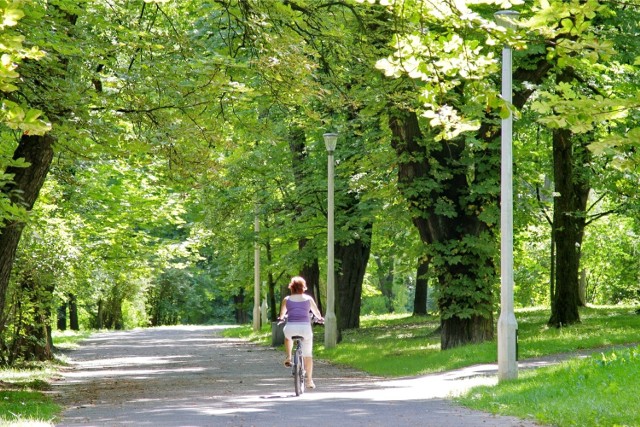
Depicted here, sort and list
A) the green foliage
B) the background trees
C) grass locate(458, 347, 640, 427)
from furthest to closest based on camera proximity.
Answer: the green foliage, grass locate(458, 347, 640, 427), the background trees

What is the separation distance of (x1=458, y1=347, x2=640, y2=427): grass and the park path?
389 mm

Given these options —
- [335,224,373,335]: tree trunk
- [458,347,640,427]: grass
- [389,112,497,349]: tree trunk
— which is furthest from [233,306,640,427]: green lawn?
[389,112,497,349]: tree trunk

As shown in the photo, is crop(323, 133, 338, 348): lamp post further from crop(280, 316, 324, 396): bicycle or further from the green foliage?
crop(280, 316, 324, 396): bicycle

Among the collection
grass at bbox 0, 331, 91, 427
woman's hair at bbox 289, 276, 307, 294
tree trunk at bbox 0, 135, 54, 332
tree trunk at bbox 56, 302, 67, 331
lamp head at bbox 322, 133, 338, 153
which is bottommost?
tree trunk at bbox 56, 302, 67, 331

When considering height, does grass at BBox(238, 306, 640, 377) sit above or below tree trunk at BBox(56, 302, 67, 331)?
above

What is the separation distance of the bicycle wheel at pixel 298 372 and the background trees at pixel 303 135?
355cm

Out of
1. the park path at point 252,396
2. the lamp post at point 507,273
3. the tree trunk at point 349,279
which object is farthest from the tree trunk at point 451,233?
the tree trunk at point 349,279

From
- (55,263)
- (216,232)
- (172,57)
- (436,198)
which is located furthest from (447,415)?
(216,232)

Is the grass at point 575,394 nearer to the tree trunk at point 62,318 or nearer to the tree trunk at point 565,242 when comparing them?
the tree trunk at point 565,242

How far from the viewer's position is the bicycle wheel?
48.9ft

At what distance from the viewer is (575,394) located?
1174 centimetres

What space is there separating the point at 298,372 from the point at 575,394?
4709 mm

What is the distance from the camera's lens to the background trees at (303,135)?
7.18 metres

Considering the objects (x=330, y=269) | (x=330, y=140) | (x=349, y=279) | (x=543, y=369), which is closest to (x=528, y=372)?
(x=543, y=369)
